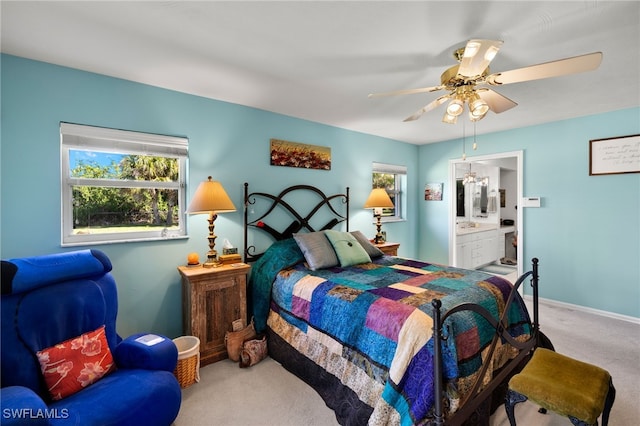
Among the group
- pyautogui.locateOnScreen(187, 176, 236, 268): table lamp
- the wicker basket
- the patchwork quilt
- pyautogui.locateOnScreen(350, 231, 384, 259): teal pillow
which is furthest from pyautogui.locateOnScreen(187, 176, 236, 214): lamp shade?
pyautogui.locateOnScreen(350, 231, 384, 259): teal pillow

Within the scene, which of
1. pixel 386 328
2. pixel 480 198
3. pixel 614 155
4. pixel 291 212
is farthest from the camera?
pixel 480 198

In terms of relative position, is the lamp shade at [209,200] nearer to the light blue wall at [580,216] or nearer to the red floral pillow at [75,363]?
the red floral pillow at [75,363]

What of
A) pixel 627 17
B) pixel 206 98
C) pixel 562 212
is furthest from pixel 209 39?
pixel 562 212

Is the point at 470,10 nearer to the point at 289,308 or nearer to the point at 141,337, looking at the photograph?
the point at 289,308

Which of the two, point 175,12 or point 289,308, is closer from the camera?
point 175,12

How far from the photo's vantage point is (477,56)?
5.51 feet

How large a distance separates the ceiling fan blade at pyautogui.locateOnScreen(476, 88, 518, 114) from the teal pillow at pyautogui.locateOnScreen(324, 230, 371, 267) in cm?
178

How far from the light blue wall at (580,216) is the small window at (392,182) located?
1.44 metres

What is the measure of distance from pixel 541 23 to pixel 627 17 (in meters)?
0.48

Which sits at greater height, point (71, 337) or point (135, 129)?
point (135, 129)

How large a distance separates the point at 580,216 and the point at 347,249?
3126 millimetres

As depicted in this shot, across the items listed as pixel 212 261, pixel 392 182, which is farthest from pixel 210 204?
pixel 392 182

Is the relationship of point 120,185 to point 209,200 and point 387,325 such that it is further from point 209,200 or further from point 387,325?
point 387,325

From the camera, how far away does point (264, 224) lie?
3.42m
